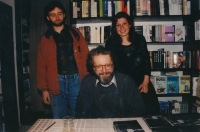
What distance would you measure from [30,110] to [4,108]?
0.48 metres

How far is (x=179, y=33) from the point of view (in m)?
2.71

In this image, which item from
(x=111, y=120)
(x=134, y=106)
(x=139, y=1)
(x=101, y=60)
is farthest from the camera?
(x=139, y=1)

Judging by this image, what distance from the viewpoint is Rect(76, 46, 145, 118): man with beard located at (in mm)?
1499

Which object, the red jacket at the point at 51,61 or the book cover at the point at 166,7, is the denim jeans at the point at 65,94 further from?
the book cover at the point at 166,7

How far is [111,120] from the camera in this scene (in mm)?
1194

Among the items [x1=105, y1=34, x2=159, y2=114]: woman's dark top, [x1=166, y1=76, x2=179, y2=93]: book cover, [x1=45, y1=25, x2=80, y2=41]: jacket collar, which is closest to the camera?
[x1=105, y1=34, x2=159, y2=114]: woman's dark top

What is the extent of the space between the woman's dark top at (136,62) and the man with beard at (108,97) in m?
0.49

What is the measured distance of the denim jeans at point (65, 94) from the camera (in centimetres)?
214

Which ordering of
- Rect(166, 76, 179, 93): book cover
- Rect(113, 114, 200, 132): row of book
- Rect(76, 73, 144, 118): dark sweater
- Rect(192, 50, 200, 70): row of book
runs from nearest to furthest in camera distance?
Rect(113, 114, 200, 132): row of book → Rect(76, 73, 144, 118): dark sweater → Rect(192, 50, 200, 70): row of book → Rect(166, 76, 179, 93): book cover

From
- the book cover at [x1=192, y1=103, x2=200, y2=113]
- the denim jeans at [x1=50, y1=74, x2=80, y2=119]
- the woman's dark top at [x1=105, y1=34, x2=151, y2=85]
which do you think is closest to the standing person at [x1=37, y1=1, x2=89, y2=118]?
the denim jeans at [x1=50, y1=74, x2=80, y2=119]

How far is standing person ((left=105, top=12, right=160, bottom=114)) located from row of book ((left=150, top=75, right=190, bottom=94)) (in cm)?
63

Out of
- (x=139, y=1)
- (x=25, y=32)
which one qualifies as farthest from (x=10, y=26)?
(x=139, y=1)

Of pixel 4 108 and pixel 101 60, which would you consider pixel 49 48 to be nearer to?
pixel 101 60

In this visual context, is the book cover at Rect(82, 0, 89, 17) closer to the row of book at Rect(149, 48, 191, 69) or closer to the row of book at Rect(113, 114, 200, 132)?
the row of book at Rect(149, 48, 191, 69)
